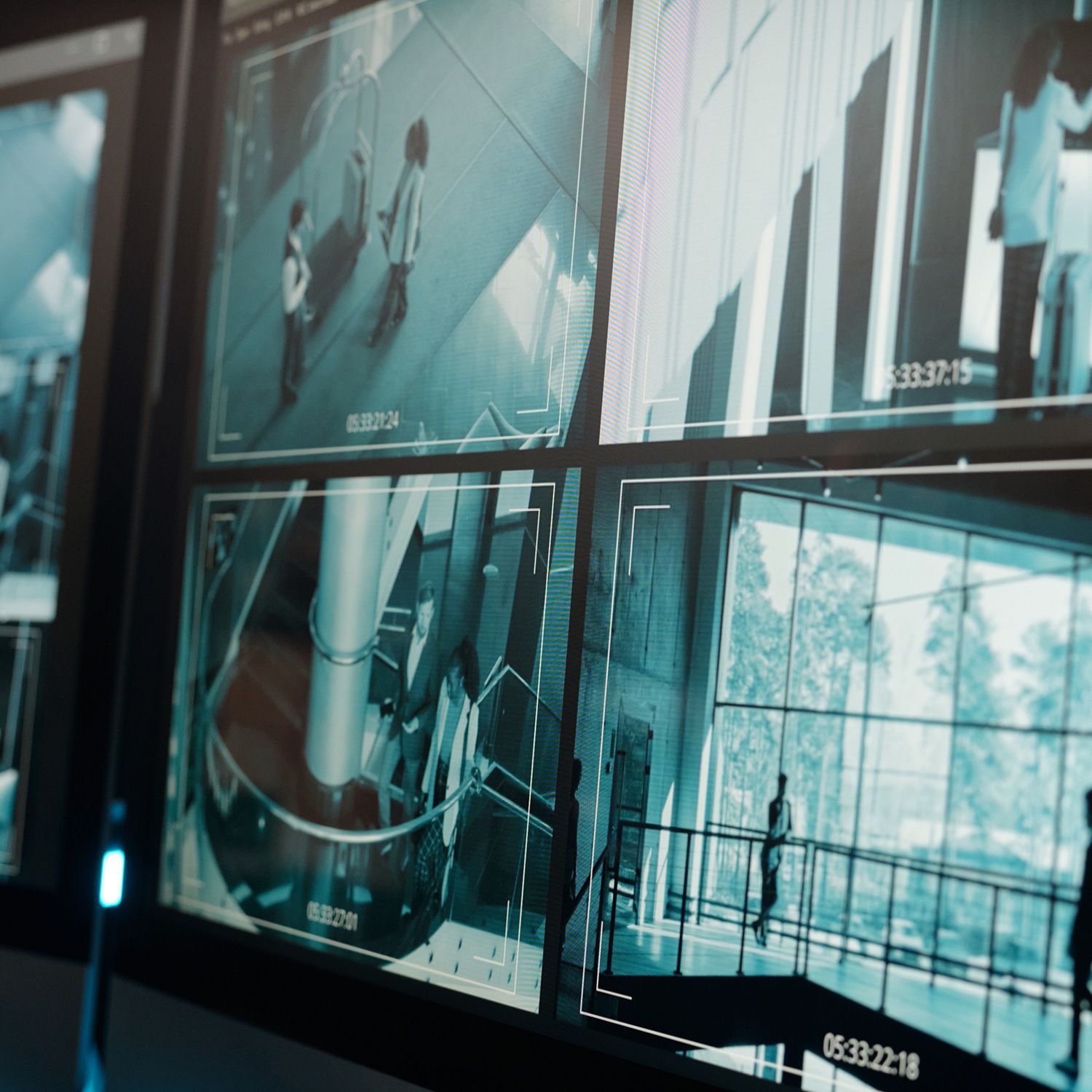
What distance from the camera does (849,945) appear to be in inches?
30.5

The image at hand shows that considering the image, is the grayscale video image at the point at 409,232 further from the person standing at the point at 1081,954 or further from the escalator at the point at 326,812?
the person standing at the point at 1081,954

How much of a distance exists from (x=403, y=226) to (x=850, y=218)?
1.56ft

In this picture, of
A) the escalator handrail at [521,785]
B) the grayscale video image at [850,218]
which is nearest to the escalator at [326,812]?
the escalator handrail at [521,785]

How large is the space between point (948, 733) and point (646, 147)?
1.81ft

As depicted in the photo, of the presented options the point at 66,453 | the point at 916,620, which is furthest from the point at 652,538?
the point at 66,453

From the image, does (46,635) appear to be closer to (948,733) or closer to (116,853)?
(116,853)

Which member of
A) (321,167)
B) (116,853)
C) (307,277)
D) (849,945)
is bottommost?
(116,853)

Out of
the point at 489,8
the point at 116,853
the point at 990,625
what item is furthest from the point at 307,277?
the point at 990,625

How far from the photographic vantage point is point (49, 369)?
1.40 m

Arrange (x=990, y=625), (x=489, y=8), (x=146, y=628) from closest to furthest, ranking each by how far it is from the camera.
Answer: (x=990, y=625), (x=489, y=8), (x=146, y=628)

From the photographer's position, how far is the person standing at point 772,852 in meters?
0.82

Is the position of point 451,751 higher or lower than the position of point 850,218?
lower

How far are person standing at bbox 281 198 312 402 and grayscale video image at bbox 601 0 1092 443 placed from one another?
405 mm
